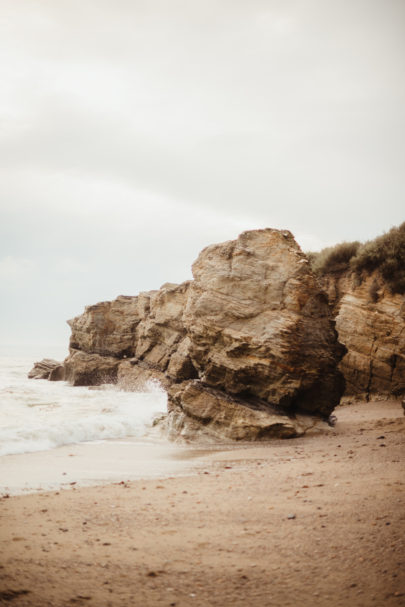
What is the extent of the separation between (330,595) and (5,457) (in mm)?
6805

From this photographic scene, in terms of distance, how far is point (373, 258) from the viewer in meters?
18.7


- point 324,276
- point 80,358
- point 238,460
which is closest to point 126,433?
point 238,460

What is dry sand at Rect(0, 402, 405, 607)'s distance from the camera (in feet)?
9.57

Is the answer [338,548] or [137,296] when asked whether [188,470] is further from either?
[137,296]

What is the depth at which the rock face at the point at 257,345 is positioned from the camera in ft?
32.7

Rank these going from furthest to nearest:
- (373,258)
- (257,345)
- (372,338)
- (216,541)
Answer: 1. (373,258)
2. (372,338)
3. (257,345)
4. (216,541)

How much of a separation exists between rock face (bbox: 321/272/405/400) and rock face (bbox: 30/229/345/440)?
22.3 feet

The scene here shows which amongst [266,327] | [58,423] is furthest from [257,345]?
[58,423]

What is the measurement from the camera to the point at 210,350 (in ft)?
35.4

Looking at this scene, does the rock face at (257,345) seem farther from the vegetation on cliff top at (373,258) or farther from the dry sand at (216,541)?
the vegetation on cliff top at (373,258)

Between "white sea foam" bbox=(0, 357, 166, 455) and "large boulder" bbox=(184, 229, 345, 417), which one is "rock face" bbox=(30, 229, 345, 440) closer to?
"large boulder" bbox=(184, 229, 345, 417)

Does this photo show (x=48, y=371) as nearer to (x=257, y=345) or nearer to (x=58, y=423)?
(x=58, y=423)

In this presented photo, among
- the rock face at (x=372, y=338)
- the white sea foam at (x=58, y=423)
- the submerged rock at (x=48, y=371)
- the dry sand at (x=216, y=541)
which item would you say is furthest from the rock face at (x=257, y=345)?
the submerged rock at (x=48, y=371)

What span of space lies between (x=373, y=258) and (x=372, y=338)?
355cm
